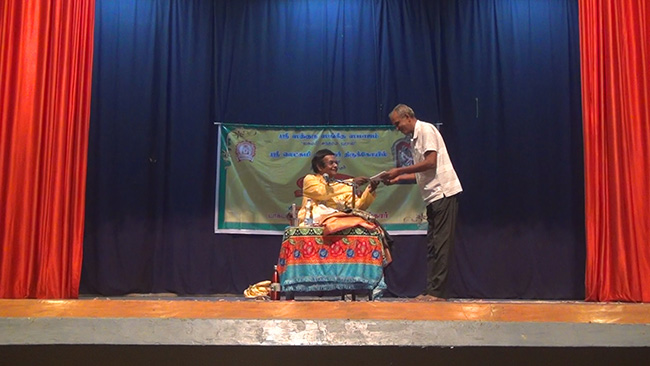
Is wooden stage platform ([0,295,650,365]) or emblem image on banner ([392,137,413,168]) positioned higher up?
emblem image on banner ([392,137,413,168])

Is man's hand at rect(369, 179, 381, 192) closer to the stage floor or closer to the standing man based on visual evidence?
the standing man

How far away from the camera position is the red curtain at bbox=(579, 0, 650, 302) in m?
4.95

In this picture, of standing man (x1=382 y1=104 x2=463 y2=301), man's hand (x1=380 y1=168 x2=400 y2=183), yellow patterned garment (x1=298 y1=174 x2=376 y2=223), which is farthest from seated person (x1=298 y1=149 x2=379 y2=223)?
standing man (x1=382 y1=104 x2=463 y2=301)

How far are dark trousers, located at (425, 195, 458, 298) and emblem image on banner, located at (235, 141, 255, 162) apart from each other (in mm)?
2387

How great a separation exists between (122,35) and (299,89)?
176 cm

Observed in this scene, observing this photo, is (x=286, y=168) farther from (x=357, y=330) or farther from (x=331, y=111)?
(x=357, y=330)

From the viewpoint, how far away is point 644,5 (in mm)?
4988

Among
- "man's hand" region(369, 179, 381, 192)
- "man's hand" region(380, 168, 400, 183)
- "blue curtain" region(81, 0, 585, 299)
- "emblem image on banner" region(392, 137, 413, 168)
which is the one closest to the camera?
"man's hand" region(380, 168, 400, 183)

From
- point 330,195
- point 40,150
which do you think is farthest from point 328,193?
point 40,150

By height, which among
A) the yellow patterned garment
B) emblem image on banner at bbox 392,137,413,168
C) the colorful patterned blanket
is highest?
emblem image on banner at bbox 392,137,413,168

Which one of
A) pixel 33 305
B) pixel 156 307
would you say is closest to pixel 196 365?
pixel 156 307

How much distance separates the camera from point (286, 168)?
649cm

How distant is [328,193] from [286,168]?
1.04m

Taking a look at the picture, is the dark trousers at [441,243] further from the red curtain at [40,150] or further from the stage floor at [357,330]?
the stage floor at [357,330]
